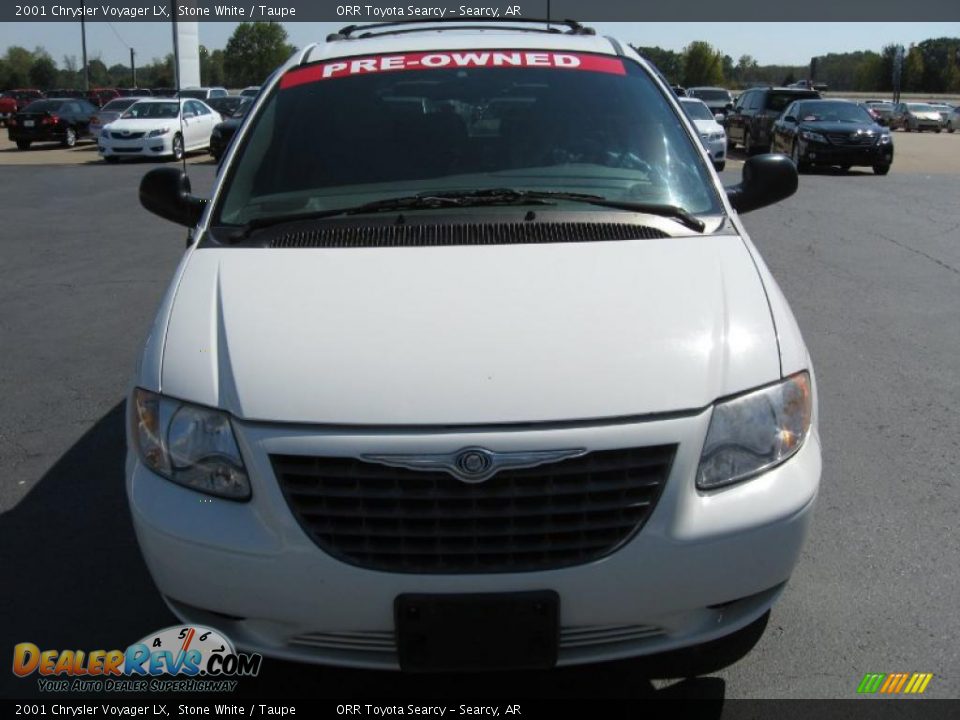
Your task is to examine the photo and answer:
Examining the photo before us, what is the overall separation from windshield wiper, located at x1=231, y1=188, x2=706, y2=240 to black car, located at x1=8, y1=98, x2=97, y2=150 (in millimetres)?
27868

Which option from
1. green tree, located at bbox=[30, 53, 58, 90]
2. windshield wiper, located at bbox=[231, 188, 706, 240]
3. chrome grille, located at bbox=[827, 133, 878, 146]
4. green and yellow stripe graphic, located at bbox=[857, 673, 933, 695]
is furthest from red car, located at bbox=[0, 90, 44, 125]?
green tree, located at bbox=[30, 53, 58, 90]

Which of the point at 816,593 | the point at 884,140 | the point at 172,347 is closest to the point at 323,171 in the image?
the point at 172,347

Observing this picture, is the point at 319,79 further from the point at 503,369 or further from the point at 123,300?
the point at 123,300

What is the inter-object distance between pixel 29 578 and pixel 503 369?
7.02ft

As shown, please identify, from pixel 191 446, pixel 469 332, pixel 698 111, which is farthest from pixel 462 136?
pixel 698 111

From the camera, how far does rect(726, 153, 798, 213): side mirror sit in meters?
4.25

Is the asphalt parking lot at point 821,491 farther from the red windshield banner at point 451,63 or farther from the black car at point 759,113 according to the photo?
the black car at point 759,113

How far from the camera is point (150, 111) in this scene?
79.4 ft

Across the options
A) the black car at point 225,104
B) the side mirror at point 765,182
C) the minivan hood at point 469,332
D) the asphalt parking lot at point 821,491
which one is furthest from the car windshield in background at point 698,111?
the minivan hood at point 469,332

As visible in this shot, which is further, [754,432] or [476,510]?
[754,432]

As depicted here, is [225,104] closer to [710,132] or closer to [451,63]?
[710,132]

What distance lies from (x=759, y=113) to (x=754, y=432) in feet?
79.6

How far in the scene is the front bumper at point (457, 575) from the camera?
8.29 ft

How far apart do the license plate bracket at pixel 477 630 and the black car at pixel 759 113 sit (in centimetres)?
2269
